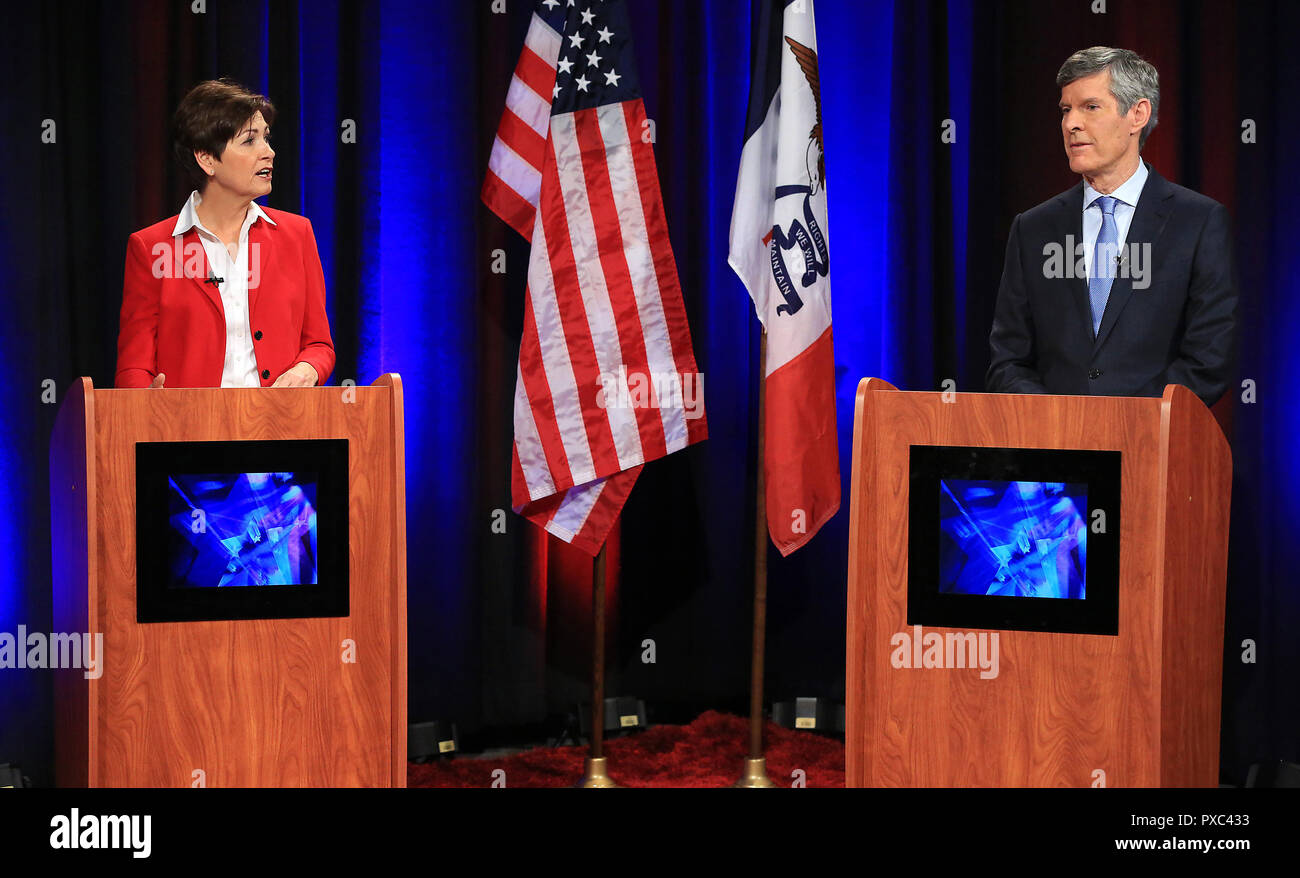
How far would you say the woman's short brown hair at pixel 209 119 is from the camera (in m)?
3.45

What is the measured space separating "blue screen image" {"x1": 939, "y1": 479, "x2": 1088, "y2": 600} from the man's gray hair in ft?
3.84

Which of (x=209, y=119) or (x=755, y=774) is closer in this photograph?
(x=209, y=119)

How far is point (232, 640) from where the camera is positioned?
2.85m

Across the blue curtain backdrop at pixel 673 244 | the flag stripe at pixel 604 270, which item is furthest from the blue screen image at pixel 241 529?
the blue curtain backdrop at pixel 673 244

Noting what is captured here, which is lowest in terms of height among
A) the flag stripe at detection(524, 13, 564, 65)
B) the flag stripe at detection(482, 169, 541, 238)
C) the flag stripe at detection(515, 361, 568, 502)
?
the flag stripe at detection(515, 361, 568, 502)

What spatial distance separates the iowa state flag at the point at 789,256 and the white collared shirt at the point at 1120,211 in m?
0.75

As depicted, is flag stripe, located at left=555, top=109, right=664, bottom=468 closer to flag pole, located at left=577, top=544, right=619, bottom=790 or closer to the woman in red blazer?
flag pole, located at left=577, top=544, right=619, bottom=790

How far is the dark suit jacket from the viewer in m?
3.21

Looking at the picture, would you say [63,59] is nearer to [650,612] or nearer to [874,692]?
[650,612]

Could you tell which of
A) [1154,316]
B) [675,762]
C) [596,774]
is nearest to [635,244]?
[1154,316]

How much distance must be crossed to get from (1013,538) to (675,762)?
1843 millimetres

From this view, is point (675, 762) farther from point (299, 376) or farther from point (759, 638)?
point (299, 376)

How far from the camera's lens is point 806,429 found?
3.79 m

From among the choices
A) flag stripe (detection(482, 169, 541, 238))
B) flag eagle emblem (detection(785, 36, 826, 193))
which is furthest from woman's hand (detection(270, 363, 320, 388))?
flag eagle emblem (detection(785, 36, 826, 193))
